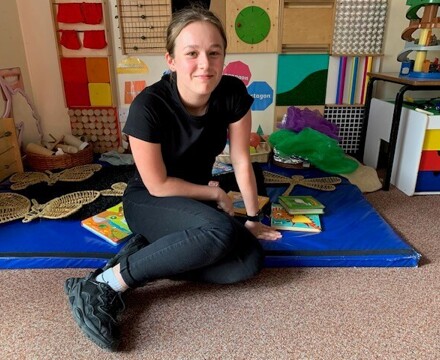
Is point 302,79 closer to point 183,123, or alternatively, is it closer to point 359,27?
point 359,27

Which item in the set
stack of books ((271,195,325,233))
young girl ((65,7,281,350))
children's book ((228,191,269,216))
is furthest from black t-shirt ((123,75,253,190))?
stack of books ((271,195,325,233))

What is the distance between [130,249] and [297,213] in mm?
664

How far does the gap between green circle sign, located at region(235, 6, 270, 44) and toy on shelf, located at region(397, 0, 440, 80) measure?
74 centimetres

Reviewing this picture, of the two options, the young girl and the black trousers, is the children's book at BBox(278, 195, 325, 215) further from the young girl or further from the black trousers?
the black trousers

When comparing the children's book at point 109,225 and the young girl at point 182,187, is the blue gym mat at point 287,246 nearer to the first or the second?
the children's book at point 109,225

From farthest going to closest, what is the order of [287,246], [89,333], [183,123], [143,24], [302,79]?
[302,79] < [143,24] < [287,246] < [183,123] < [89,333]

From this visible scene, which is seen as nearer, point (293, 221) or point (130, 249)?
point (130, 249)

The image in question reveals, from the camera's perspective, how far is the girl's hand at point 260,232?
1.29 metres

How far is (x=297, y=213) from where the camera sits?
1.48m

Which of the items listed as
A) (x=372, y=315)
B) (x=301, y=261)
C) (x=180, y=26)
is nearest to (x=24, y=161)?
(x=180, y=26)

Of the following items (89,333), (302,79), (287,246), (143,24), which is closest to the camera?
(89,333)

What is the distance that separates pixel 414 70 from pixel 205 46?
53.2 inches

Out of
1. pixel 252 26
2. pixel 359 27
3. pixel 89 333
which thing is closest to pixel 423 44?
pixel 359 27

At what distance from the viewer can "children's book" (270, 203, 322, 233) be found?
138cm
